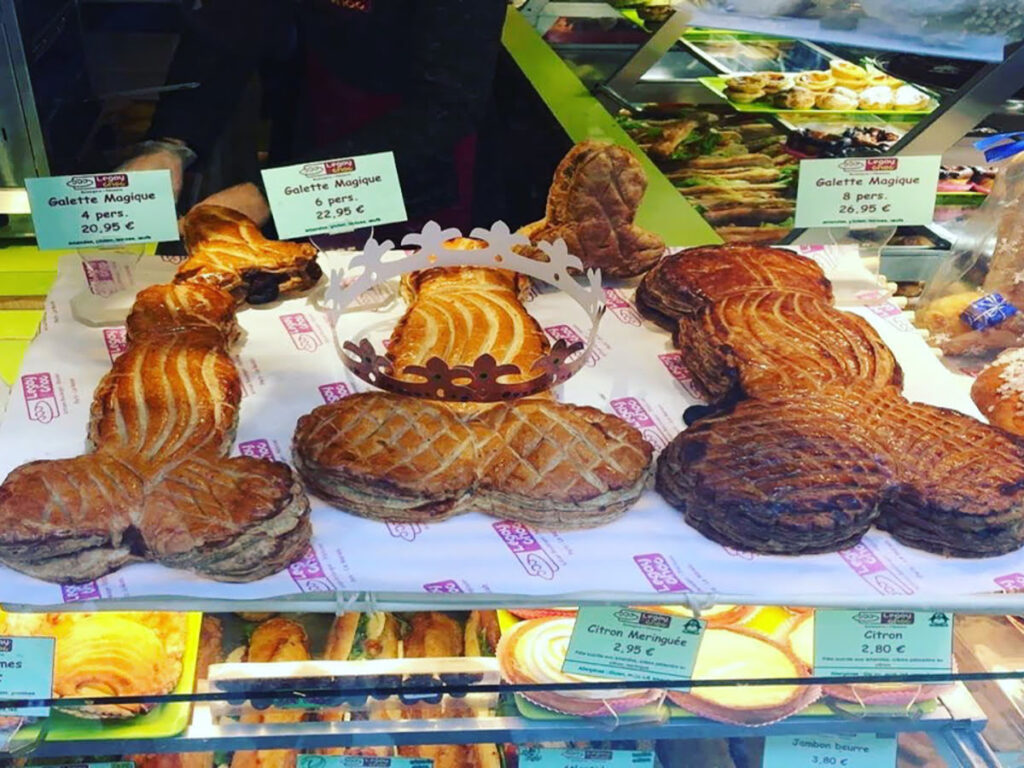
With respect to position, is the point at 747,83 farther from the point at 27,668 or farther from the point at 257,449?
the point at 27,668

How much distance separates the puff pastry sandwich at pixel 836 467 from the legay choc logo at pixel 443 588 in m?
0.35

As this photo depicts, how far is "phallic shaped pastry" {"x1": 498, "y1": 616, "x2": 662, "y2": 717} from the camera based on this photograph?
1482 mm

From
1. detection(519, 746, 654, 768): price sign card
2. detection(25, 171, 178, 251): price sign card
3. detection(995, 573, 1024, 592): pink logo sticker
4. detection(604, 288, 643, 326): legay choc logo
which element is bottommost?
detection(519, 746, 654, 768): price sign card

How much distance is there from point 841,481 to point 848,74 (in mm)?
2138

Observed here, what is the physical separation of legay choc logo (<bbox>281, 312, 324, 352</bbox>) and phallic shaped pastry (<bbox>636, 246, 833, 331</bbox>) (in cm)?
63

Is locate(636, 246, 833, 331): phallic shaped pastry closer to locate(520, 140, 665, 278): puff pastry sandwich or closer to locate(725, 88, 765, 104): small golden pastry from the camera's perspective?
locate(520, 140, 665, 278): puff pastry sandwich

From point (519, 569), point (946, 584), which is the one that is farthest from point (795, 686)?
point (519, 569)

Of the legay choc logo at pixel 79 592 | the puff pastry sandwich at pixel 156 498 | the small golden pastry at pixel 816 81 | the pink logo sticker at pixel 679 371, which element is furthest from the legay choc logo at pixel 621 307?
the small golden pastry at pixel 816 81

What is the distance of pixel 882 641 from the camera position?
1.43m

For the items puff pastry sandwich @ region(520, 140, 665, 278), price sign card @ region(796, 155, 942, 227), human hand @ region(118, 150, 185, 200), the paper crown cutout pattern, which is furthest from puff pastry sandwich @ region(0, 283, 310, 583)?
price sign card @ region(796, 155, 942, 227)

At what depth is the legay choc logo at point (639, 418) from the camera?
166cm

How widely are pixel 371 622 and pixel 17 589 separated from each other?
52cm

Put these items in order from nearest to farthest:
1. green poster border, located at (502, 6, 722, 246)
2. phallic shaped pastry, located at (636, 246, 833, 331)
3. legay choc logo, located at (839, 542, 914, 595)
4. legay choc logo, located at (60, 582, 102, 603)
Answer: legay choc logo, located at (60, 582, 102, 603), legay choc logo, located at (839, 542, 914, 595), phallic shaped pastry, located at (636, 246, 833, 331), green poster border, located at (502, 6, 722, 246)

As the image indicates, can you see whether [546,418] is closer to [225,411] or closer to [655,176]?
[225,411]
